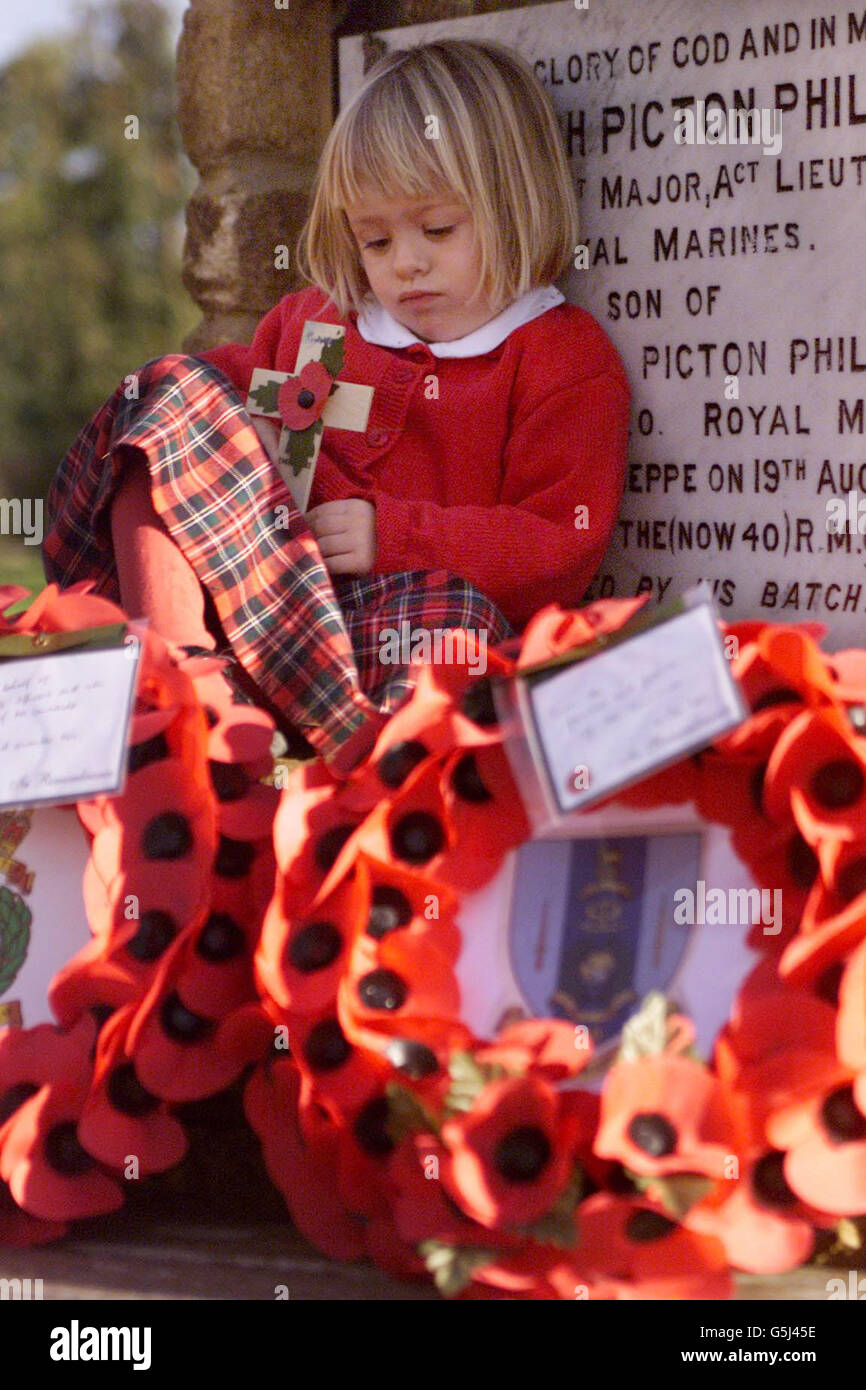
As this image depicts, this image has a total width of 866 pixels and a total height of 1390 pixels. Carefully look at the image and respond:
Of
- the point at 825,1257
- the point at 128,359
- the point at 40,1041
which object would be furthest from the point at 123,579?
the point at 128,359

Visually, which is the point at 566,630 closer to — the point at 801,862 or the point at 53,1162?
the point at 801,862

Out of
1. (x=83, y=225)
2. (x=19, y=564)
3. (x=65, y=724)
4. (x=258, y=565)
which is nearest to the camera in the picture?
(x=65, y=724)

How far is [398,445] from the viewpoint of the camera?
1.83 m

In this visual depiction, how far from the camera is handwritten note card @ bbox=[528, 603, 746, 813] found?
1.11 metres

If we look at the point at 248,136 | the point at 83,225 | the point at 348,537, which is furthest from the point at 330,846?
the point at 83,225

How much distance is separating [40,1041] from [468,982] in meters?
0.35

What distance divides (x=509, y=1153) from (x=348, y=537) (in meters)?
0.80

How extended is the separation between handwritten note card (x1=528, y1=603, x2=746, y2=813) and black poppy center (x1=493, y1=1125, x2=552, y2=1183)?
0.23m

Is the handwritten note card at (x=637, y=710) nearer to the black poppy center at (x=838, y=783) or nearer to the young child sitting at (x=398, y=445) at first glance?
the black poppy center at (x=838, y=783)

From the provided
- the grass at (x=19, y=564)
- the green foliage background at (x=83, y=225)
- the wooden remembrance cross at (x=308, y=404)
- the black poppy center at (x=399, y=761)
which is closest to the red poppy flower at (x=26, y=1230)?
the black poppy center at (x=399, y=761)

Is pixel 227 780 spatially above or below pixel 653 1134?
above

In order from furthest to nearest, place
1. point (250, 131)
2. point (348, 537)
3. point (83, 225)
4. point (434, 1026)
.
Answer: point (83, 225), point (250, 131), point (348, 537), point (434, 1026)

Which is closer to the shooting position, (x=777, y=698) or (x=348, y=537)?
(x=777, y=698)

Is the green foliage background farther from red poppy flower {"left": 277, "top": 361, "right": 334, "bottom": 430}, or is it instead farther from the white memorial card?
the white memorial card
